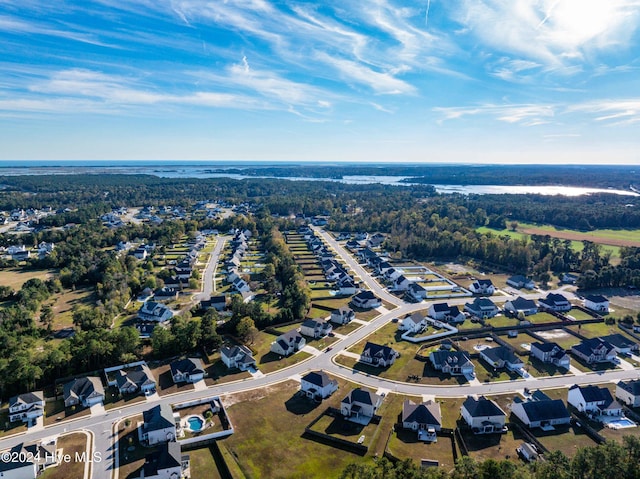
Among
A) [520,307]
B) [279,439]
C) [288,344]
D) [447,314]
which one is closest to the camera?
[279,439]

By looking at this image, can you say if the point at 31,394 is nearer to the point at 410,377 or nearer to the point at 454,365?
the point at 410,377

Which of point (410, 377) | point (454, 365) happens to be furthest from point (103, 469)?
point (454, 365)

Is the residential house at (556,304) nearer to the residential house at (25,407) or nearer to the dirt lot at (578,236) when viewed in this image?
the dirt lot at (578,236)

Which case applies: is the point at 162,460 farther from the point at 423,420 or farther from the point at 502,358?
the point at 502,358

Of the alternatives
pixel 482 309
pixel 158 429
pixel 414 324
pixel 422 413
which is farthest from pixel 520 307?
pixel 158 429

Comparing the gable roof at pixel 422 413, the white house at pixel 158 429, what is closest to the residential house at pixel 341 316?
the gable roof at pixel 422 413

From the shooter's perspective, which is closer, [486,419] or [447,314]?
[486,419]
